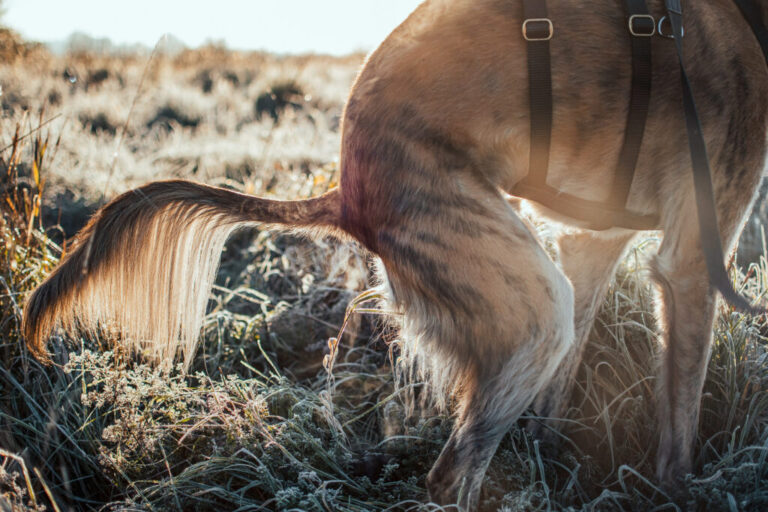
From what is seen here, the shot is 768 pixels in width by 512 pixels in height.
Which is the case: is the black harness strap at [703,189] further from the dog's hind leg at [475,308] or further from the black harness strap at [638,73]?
the dog's hind leg at [475,308]

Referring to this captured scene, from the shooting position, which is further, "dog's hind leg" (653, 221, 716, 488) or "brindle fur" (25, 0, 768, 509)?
"dog's hind leg" (653, 221, 716, 488)

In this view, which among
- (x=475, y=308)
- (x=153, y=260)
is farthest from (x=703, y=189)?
(x=153, y=260)

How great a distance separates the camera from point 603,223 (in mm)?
2088

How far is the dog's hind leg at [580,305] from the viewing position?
2.48 meters

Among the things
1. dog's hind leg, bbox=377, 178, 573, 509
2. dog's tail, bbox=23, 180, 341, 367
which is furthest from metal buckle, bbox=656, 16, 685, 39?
dog's tail, bbox=23, 180, 341, 367

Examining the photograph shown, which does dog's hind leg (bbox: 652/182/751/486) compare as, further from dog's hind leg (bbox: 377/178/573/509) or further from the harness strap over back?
dog's hind leg (bbox: 377/178/573/509)

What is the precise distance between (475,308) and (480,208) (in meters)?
0.31

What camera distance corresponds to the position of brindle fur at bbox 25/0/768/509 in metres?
1.75

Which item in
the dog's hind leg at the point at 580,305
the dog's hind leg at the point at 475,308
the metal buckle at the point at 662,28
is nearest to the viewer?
the dog's hind leg at the point at 475,308

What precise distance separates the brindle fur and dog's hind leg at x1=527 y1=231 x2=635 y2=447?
0.44 metres

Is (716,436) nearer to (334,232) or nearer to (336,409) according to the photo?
(336,409)

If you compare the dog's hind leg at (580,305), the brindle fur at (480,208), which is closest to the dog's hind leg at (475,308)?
the brindle fur at (480,208)

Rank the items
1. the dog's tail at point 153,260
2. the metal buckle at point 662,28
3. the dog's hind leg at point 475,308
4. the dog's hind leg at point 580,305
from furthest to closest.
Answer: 1. the dog's hind leg at point 580,305
2. the dog's tail at point 153,260
3. the metal buckle at point 662,28
4. the dog's hind leg at point 475,308

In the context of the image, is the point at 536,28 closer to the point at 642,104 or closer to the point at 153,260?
the point at 642,104
